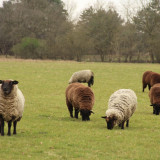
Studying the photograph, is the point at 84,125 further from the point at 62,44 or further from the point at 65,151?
the point at 62,44

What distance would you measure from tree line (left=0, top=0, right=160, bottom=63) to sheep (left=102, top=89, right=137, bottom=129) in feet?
181

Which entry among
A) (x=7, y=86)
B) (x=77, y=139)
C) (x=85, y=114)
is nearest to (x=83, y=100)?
(x=85, y=114)

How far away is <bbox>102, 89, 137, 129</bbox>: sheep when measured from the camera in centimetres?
1099

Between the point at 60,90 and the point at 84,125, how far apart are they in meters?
11.7

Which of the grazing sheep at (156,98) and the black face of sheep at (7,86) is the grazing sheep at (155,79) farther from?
the black face of sheep at (7,86)

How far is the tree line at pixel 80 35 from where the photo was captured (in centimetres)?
6769

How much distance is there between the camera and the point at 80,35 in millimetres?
67000

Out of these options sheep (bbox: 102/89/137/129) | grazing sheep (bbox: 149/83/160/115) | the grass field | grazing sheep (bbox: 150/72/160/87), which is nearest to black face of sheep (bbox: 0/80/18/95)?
the grass field

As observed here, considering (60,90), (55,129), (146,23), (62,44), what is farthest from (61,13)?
(55,129)

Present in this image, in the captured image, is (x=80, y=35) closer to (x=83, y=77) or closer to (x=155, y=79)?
(x=83, y=77)

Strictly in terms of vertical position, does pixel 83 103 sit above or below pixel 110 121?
above

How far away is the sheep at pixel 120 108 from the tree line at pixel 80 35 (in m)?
55.1

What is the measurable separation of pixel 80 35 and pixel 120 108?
56.5 metres

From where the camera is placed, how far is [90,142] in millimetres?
9297
